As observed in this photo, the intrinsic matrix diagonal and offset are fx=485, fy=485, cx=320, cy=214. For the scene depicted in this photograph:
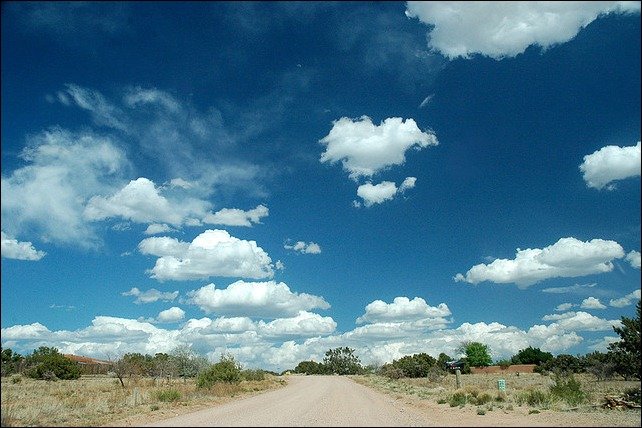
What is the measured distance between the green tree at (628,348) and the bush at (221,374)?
1196 inches

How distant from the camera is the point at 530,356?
435 feet

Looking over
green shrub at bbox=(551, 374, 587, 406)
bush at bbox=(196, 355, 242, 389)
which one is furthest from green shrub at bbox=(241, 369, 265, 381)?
green shrub at bbox=(551, 374, 587, 406)

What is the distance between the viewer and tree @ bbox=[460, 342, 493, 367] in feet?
472

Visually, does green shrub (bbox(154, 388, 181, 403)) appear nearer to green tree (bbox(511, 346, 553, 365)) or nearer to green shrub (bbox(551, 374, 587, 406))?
green shrub (bbox(551, 374, 587, 406))

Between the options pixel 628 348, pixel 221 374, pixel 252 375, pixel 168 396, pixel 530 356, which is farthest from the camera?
pixel 530 356

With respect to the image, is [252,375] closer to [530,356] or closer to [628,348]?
[628,348]

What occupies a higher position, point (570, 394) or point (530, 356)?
point (570, 394)

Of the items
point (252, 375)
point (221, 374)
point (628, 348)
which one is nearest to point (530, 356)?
point (252, 375)

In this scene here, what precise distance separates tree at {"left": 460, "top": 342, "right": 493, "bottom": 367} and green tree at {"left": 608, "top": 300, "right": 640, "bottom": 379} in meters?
131

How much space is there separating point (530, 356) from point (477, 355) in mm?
16800

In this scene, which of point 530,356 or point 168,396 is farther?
point 530,356

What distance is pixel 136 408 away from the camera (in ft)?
72.7

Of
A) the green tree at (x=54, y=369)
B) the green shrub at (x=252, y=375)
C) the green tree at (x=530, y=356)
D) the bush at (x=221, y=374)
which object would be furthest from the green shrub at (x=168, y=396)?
the green tree at (x=530, y=356)

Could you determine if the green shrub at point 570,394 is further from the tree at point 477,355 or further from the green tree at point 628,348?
the tree at point 477,355
